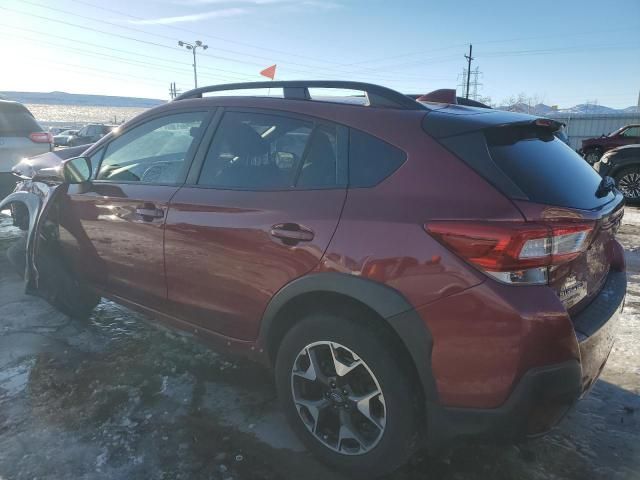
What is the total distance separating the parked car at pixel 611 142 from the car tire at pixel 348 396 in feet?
52.5

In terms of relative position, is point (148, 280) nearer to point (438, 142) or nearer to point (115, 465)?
point (115, 465)

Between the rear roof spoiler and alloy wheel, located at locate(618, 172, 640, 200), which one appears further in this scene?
alloy wheel, located at locate(618, 172, 640, 200)

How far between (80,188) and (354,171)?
7.54 feet

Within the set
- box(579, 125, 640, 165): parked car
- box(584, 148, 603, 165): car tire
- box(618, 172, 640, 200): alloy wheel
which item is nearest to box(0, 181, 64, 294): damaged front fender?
box(618, 172, 640, 200): alloy wheel

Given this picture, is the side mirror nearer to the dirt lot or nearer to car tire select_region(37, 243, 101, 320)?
car tire select_region(37, 243, 101, 320)

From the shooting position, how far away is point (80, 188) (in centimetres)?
336

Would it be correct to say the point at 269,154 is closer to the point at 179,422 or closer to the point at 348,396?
the point at 348,396

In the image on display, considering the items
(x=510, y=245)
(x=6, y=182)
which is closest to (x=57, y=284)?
(x=510, y=245)

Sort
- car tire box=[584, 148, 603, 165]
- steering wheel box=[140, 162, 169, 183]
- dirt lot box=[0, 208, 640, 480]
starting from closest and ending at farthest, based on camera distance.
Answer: dirt lot box=[0, 208, 640, 480] → steering wheel box=[140, 162, 169, 183] → car tire box=[584, 148, 603, 165]

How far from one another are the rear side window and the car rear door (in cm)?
621

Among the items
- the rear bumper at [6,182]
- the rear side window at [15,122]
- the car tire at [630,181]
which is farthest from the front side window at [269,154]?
the car tire at [630,181]

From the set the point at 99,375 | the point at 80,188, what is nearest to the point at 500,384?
the point at 99,375

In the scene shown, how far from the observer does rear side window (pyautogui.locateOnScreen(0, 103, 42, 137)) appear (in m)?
7.16

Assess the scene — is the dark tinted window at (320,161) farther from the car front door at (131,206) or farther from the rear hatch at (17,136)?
the rear hatch at (17,136)
